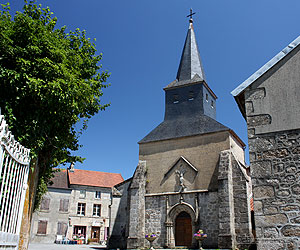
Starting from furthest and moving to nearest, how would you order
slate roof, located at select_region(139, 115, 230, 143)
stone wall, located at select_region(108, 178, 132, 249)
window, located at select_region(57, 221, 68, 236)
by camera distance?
window, located at select_region(57, 221, 68, 236)
stone wall, located at select_region(108, 178, 132, 249)
slate roof, located at select_region(139, 115, 230, 143)

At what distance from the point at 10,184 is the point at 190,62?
20792 millimetres

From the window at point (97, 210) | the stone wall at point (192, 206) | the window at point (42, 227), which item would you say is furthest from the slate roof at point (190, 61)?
the window at point (42, 227)

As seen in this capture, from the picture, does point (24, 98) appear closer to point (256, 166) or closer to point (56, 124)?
point (56, 124)

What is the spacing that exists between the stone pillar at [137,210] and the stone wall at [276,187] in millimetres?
13044

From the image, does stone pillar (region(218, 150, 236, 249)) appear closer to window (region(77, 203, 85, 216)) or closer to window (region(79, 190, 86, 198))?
window (region(77, 203, 85, 216))

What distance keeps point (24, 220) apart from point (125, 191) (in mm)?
13238

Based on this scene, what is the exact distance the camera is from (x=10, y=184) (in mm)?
4215

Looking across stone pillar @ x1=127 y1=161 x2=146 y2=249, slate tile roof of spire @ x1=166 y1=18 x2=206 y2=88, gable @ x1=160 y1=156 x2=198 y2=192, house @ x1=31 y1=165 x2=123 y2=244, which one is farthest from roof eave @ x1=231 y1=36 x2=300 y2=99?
house @ x1=31 y1=165 x2=123 y2=244

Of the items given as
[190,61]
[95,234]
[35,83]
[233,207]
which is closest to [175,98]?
[190,61]

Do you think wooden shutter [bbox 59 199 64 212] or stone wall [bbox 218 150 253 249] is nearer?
stone wall [bbox 218 150 253 249]

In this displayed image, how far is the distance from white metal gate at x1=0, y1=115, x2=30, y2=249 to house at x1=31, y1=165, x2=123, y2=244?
2651cm

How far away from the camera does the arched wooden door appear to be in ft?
56.3

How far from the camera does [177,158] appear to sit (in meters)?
19.1

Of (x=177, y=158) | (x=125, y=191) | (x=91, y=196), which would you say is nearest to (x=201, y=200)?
(x=177, y=158)
